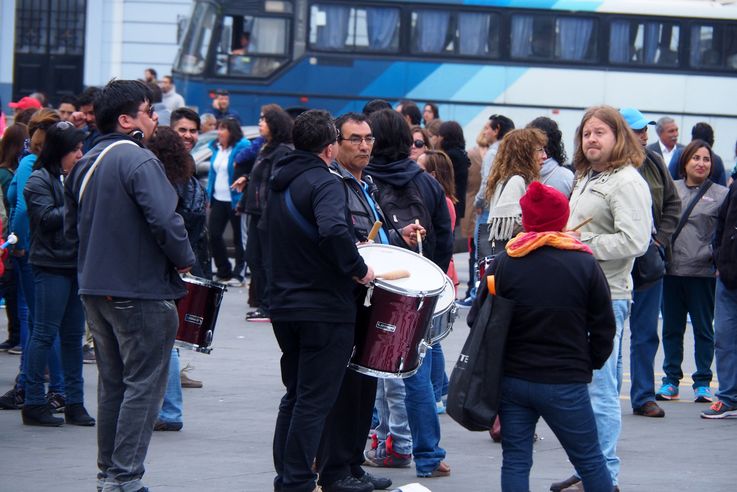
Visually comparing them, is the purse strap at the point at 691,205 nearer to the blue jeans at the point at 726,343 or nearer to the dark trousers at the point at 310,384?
the blue jeans at the point at 726,343

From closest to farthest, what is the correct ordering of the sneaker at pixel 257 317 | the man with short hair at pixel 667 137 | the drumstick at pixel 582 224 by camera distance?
the drumstick at pixel 582 224 → the sneaker at pixel 257 317 → the man with short hair at pixel 667 137

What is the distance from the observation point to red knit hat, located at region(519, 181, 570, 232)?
539 cm

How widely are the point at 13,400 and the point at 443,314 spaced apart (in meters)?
3.40

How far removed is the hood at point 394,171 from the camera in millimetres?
6906

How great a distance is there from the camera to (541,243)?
529cm

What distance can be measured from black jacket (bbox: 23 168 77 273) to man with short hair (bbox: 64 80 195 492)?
1784 millimetres

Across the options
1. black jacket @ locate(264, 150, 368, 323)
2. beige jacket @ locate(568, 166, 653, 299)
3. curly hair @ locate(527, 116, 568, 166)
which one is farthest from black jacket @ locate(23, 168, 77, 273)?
beige jacket @ locate(568, 166, 653, 299)

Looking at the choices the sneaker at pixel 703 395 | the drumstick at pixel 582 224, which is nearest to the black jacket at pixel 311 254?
the drumstick at pixel 582 224

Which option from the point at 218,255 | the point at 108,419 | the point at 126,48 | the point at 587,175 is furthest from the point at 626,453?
the point at 126,48

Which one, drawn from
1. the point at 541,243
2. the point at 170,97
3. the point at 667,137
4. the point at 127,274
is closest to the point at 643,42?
the point at 170,97

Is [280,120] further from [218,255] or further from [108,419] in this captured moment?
[108,419]

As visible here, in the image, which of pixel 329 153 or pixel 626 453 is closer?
pixel 329 153

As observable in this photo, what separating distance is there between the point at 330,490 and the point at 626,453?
6.96 feet

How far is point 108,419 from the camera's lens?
5.96m
